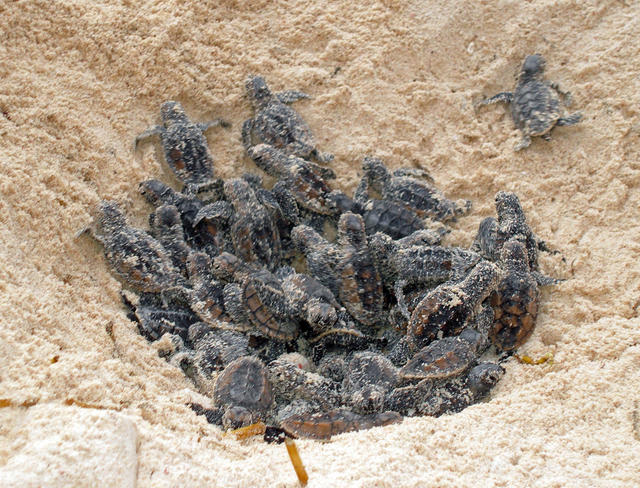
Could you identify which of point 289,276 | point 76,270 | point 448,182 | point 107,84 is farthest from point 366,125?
point 76,270

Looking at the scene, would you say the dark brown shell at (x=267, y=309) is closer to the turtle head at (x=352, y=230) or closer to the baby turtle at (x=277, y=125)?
the turtle head at (x=352, y=230)

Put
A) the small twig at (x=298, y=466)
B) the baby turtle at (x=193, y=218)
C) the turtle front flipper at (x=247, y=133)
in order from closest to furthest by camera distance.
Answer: the small twig at (x=298, y=466) < the baby turtle at (x=193, y=218) < the turtle front flipper at (x=247, y=133)

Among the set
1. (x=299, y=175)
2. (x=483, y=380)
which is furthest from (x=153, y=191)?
(x=483, y=380)

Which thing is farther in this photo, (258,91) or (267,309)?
(258,91)

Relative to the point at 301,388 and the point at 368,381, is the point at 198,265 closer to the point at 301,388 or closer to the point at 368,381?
the point at 301,388

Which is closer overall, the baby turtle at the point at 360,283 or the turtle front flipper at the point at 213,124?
the baby turtle at the point at 360,283

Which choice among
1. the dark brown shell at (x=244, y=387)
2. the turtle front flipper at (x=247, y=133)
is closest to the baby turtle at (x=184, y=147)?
the turtle front flipper at (x=247, y=133)

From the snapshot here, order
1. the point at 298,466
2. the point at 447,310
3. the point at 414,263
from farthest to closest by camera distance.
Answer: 1. the point at 414,263
2. the point at 447,310
3. the point at 298,466

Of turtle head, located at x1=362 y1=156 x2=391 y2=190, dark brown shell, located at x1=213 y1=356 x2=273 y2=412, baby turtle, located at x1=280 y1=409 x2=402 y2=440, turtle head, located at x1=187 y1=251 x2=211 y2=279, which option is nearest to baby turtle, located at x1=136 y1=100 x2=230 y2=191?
turtle head, located at x1=187 y1=251 x2=211 y2=279
